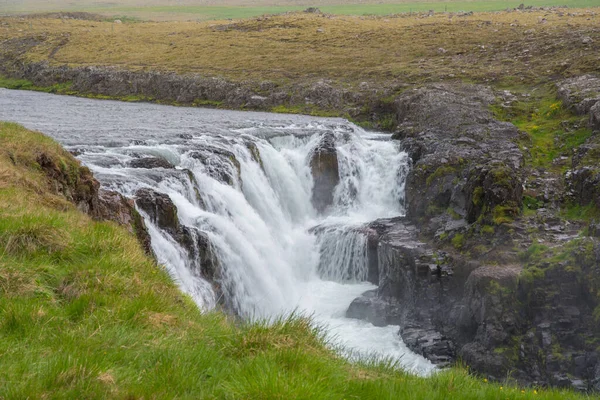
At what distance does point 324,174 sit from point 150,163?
1118 centimetres

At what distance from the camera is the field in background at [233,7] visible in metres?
127

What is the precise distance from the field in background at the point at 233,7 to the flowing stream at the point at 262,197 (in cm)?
8967

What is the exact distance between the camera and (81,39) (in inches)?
3253

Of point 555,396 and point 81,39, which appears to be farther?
point 81,39

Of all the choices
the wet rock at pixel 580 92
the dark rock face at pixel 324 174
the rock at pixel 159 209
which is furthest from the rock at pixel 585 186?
the rock at pixel 159 209

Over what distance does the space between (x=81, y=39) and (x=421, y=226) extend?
69.6 meters

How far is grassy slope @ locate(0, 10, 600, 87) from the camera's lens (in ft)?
159

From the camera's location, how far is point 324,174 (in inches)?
1330

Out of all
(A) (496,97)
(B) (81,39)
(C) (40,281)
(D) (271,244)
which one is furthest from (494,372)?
(B) (81,39)

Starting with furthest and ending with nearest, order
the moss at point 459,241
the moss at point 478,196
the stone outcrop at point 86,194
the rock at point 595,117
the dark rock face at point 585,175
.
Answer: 1. the rock at point 595,117
2. the moss at point 478,196
3. the dark rock face at point 585,175
4. the moss at point 459,241
5. the stone outcrop at point 86,194

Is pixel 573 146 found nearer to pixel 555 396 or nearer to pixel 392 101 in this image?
pixel 392 101

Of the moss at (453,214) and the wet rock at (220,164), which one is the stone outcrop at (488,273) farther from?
the wet rock at (220,164)

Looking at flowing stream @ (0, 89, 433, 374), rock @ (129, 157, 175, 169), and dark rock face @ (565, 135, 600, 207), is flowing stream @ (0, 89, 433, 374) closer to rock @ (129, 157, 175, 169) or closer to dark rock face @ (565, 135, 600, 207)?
rock @ (129, 157, 175, 169)

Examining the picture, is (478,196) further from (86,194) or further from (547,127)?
(86,194)
